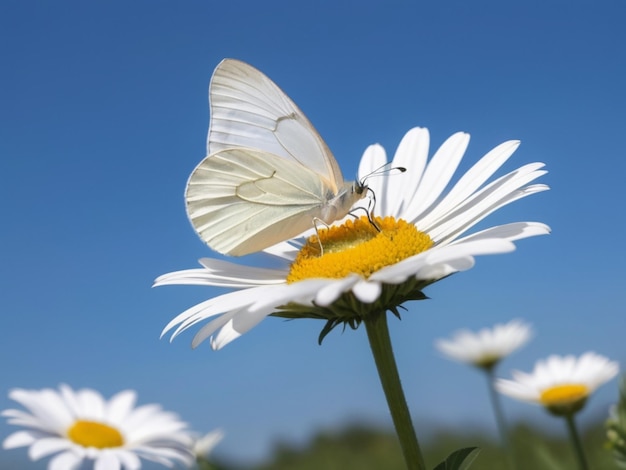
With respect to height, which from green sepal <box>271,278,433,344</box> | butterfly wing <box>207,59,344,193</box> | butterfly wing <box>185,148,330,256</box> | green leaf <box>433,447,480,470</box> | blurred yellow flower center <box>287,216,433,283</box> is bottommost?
green leaf <box>433,447,480,470</box>

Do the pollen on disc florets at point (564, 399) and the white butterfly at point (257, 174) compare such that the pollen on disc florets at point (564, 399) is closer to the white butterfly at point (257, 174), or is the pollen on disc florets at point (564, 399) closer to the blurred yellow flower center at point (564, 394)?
→ the blurred yellow flower center at point (564, 394)

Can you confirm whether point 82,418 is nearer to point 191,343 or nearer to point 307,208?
point 191,343

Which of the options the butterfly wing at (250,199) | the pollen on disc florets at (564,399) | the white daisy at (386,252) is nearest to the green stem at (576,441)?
the pollen on disc florets at (564,399)

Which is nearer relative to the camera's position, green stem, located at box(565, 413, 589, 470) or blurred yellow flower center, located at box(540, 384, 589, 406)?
green stem, located at box(565, 413, 589, 470)

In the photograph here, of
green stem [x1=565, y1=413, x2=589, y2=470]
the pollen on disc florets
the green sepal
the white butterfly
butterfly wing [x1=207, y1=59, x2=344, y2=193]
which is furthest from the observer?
the pollen on disc florets

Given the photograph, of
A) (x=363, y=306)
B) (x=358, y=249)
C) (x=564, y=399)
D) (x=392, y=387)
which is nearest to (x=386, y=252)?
(x=358, y=249)

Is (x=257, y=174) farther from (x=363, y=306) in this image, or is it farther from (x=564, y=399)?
(x=564, y=399)

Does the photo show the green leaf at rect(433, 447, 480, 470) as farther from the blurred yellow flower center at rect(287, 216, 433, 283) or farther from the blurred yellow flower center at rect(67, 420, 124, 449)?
the blurred yellow flower center at rect(67, 420, 124, 449)

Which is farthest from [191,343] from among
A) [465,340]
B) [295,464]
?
[465,340]

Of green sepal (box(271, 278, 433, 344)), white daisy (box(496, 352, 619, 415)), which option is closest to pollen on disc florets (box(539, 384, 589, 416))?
white daisy (box(496, 352, 619, 415))
